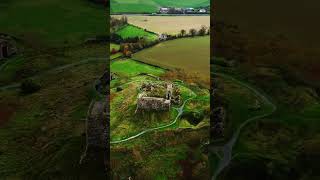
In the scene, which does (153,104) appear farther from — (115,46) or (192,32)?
(192,32)

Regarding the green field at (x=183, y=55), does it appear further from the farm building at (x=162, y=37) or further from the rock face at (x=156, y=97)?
the rock face at (x=156, y=97)

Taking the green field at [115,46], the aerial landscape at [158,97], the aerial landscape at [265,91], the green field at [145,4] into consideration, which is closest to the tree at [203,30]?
the aerial landscape at [158,97]

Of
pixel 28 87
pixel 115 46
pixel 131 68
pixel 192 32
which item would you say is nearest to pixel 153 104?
pixel 131 68

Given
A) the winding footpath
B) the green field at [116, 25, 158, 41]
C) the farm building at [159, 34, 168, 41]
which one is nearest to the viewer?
the green field at [116, 25, 158, 41]

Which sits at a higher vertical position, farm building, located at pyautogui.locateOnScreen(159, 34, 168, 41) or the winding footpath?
farm building, located at pyautogui.locateOnScreen(159, 34, 168, 41)

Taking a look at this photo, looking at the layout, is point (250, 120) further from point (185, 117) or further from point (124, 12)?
point (124, 12)

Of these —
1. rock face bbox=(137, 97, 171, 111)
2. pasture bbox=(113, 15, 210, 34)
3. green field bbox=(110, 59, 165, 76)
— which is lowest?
rock face bbox=(137, 97, 171, 111)

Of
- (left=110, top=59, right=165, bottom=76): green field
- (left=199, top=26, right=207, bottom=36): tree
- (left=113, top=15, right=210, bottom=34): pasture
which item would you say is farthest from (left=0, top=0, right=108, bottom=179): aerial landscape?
(left=199, top=26, right=207, bottom=36): tree

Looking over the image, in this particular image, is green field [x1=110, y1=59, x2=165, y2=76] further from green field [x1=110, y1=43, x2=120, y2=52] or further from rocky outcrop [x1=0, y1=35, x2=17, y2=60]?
rocky outcrop [x1=0, y1=35, x2=17, y2=60]
